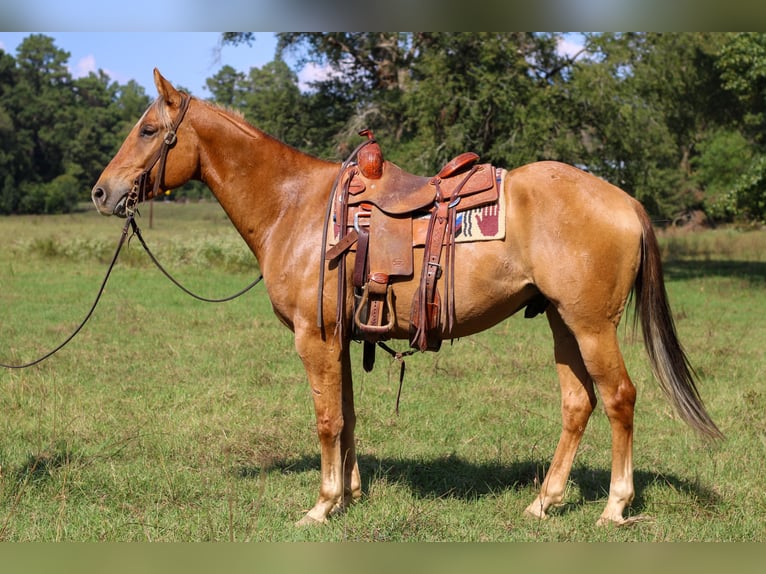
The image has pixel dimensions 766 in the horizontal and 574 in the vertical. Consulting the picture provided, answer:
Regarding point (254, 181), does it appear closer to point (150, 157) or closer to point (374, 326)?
point (150, 157)

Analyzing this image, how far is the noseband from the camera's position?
4469mm

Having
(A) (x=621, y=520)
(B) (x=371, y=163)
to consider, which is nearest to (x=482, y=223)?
(B) (x=371, y=163)

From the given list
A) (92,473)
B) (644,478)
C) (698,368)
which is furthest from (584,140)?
(92,473)

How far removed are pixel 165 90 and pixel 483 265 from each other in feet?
7.07

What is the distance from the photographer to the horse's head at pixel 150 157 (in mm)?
4445

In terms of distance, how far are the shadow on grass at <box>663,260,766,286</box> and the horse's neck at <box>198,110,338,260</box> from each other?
1429 cm

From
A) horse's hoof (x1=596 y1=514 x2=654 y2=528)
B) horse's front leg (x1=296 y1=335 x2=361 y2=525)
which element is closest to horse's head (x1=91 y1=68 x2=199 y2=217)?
horse's front leg (x1=296 y1=335 x2=361 y2=525)

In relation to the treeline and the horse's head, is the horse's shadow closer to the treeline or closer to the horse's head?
the horse's head

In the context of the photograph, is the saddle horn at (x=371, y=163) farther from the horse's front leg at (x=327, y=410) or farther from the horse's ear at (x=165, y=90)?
the horse's ear at (x=165, y=90)

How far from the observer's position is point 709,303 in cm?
1354

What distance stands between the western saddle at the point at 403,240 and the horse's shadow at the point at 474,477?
1.17 meters
